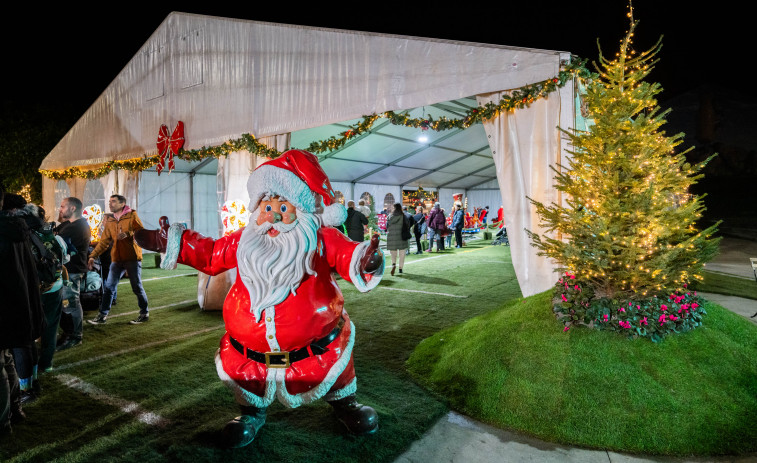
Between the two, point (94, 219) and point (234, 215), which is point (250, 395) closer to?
point (234, 215)

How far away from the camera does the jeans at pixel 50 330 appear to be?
3.73m

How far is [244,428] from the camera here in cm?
251

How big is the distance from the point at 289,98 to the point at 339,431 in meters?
4.80


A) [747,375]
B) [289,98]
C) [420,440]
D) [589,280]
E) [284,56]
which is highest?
[284,56]

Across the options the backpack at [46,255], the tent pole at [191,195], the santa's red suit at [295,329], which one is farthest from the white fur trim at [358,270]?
the tent pole at [191,195]

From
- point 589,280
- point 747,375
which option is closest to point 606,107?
point 589,280

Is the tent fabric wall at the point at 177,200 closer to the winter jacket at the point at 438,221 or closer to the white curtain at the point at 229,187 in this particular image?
the white curtain at the point at 229,187

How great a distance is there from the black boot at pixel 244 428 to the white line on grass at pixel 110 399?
744 mm

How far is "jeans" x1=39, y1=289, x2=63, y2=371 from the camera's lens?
373 centimetres

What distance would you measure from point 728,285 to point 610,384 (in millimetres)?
6509

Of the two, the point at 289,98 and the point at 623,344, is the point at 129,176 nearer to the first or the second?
the point at 289,98

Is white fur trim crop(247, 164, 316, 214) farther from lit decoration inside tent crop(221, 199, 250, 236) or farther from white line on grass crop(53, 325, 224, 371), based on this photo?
lit decoration inside tent crop(221, 199, 250, 236)

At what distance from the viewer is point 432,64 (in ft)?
15.5

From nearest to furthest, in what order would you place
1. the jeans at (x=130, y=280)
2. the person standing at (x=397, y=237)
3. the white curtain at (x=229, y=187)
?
1. the jeans at (x=130, y=280)
2. the white curtain at (x=229, y=187)
3. the person standing at (x=397, y=237)
